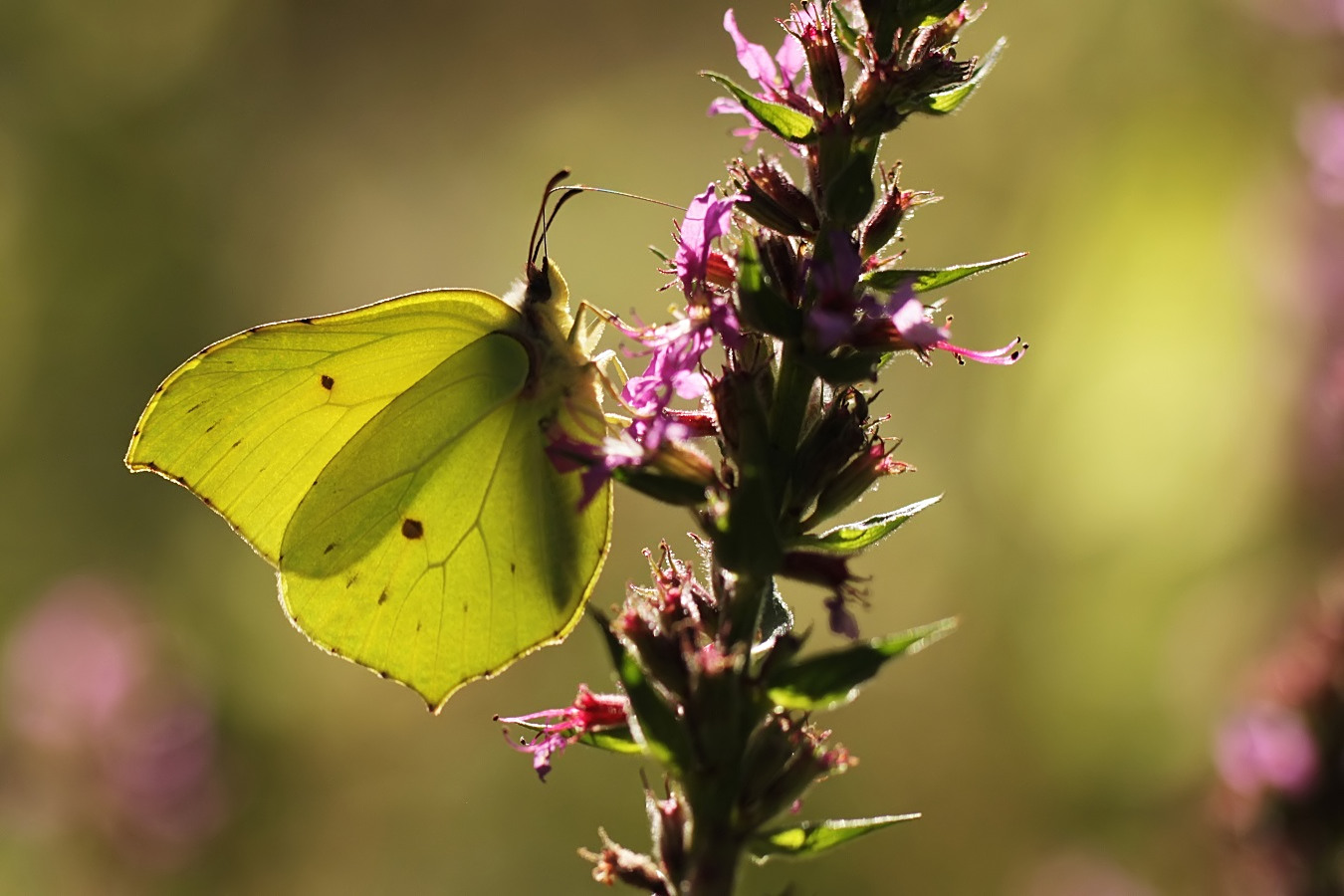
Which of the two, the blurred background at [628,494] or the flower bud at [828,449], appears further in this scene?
the blurred background at [628,494]

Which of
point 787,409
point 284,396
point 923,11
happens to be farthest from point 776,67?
point 284,396

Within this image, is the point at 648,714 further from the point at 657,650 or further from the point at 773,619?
the point at 773,619

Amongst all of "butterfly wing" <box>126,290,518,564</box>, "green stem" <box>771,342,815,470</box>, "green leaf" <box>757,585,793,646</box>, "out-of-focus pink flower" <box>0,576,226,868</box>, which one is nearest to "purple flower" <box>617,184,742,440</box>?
"green stem" <box>771,342,815,470</box>

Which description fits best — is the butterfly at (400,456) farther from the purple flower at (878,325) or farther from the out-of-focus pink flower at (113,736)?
the out-of-focus pink flower at (113,736)

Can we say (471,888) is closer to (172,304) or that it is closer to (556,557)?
(556,557)

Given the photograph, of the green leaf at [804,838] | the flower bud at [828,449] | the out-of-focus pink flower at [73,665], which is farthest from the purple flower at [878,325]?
the out-of-focus pink flower at [73,665]

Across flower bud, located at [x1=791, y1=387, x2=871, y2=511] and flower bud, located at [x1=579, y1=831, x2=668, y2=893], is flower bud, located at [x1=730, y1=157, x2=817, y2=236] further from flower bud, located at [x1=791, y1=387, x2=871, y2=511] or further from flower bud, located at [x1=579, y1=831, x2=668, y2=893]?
flower bud, located at [x1=579, y1=831, x2=668, y2=893]
